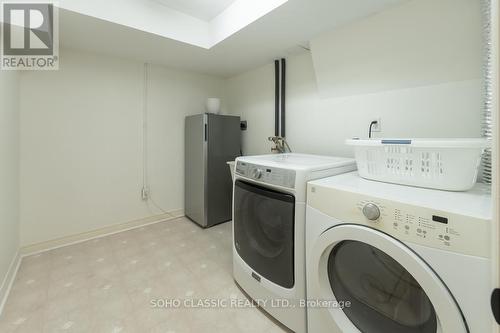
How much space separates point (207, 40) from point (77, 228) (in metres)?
2.35

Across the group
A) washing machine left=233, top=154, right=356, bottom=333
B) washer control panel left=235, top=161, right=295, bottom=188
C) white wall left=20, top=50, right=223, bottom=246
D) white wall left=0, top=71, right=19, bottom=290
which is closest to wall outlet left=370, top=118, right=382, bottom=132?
washing machine left=233, top=154, right=356, bottom=333

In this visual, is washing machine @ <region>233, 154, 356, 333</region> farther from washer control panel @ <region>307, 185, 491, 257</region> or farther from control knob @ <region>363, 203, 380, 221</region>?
control knob @ <region>363, 203, 380, 221</region>

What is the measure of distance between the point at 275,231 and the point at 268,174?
0.33 metres

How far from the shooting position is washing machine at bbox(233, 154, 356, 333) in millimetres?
1187

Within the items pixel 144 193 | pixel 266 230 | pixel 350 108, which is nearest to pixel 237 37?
pixel 350 108

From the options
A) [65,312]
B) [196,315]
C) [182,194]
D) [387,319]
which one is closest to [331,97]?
[387,319]

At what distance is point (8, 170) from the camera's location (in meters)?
1.70

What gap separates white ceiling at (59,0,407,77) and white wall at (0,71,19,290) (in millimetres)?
636

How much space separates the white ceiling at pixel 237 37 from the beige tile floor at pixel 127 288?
195 cm

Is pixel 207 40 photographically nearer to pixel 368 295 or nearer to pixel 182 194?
pixel 182 194

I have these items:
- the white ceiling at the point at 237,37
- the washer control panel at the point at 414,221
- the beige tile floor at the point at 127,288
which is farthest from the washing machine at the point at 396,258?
the white ceiling at the point at 237,37

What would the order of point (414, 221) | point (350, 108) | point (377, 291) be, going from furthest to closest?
point (350, 108)
point (377, 291)
point (414, 221)

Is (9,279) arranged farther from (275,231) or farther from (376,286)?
(376,286)

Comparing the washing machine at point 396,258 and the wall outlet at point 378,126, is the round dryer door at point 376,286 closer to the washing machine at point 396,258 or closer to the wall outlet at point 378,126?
the washing machine at point 396,258
